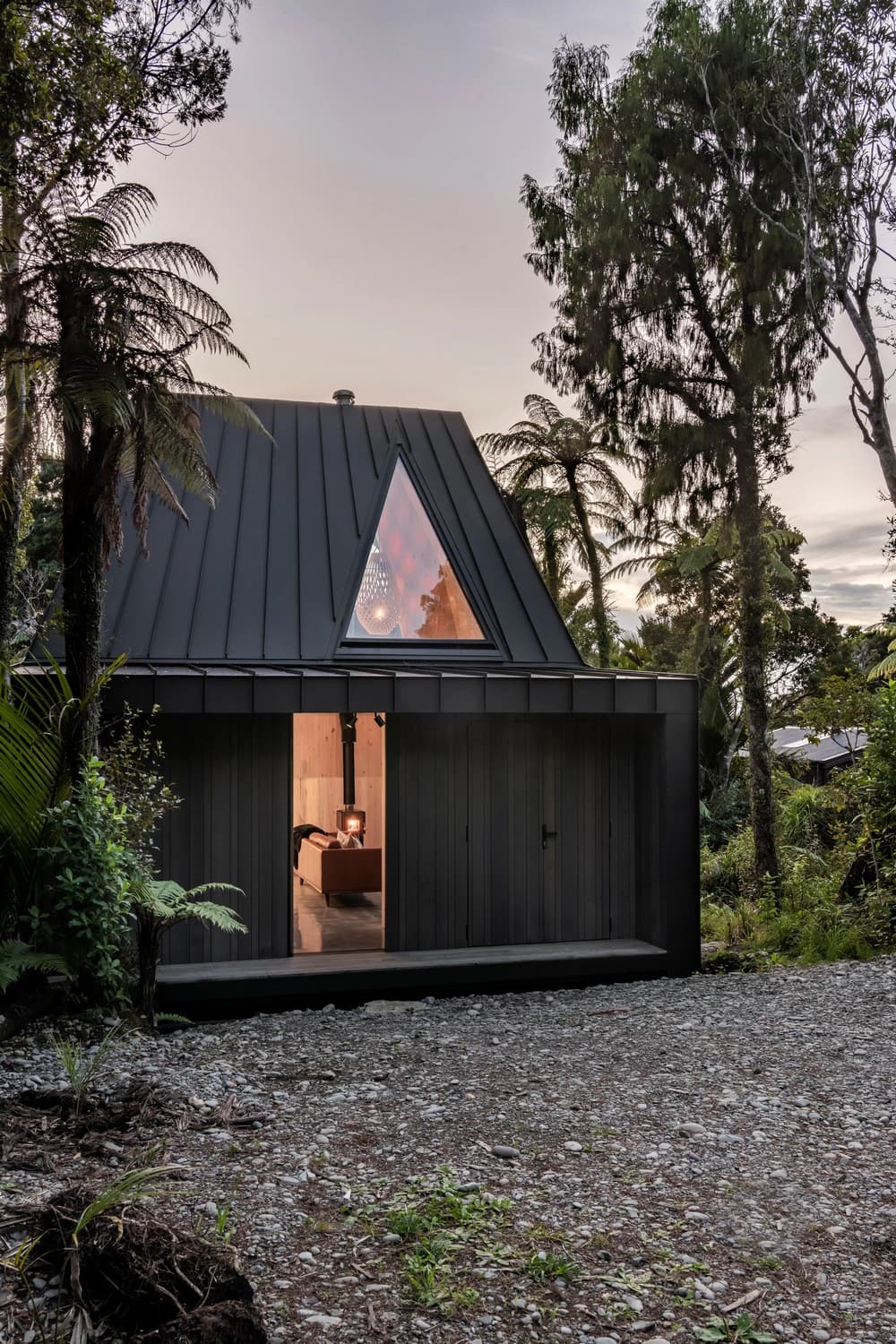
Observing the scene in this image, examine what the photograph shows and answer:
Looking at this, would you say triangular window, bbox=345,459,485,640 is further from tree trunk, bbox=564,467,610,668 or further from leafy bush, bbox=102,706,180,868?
tree trunk, bbox=564,467,610,668

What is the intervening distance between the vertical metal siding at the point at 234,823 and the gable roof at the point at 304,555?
48.7 inches

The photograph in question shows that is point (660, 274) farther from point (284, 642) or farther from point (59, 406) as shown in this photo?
point (59, 406)

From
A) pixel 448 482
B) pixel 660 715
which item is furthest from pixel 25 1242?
pixel 448 482

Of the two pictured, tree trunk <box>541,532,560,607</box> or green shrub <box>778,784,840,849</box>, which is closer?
green shrub <box>778,784,840,849</box>

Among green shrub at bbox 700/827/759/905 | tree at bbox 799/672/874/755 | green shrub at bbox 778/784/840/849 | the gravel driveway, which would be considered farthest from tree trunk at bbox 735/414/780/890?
the gravel driveway

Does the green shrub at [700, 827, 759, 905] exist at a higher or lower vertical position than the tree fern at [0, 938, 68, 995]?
lower

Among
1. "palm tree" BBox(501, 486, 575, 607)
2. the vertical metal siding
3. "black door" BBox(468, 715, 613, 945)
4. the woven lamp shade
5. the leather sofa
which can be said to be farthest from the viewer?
"palm tree" BBox(501, 486, 575, 607)

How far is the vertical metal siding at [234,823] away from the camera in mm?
8102

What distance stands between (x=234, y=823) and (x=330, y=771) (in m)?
5.56

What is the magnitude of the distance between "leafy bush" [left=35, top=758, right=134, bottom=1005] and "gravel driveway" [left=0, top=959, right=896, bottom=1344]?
1.80 feet

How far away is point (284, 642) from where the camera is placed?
31.9ft

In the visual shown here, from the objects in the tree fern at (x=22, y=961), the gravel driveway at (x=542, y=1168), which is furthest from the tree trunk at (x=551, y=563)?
the tree fern at (x=22, y=961)

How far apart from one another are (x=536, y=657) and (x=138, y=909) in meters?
5.21

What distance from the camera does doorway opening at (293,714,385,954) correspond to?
31.2ft
